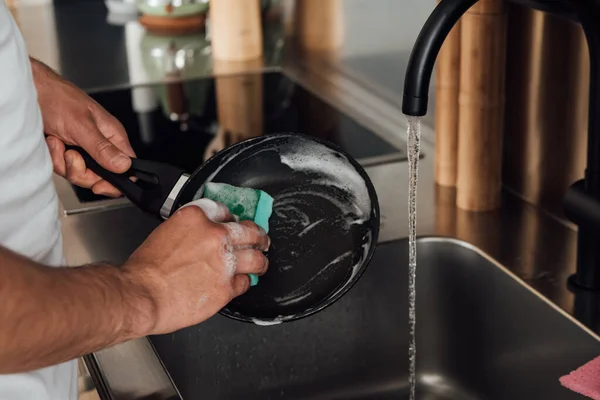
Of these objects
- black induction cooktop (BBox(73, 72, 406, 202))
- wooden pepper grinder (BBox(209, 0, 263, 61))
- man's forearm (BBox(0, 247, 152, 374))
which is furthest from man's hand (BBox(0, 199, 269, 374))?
wooden pepper grinder (BBox(209, 0, 263, 61))

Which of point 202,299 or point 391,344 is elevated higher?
point 202,299

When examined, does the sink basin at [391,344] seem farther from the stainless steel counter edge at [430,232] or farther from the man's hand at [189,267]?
the man's hand at [189,267]

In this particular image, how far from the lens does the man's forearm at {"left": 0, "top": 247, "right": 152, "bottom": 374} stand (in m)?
0.60

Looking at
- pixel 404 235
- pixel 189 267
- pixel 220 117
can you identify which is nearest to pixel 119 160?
pixel 189 267

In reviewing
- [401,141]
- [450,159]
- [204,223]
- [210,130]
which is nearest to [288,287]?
[204,223]

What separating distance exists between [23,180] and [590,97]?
19.8 inches

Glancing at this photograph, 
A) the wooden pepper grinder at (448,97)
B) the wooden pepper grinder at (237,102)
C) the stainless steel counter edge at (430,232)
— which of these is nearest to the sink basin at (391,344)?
the stainless steel counter edge at (430,232)

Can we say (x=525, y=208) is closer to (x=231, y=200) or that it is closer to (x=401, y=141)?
(x=401, y=141)

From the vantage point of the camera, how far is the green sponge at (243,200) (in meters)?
0.90

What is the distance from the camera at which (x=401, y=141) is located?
54.6 inches

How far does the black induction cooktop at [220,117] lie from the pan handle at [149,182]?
18.3 inches

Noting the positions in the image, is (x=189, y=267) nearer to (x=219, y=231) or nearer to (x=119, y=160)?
(x=219, y=231)

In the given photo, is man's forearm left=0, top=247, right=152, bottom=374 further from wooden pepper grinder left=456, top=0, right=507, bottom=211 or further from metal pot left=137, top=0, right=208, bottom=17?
metal pot left=137, top=0, right=208, bottom=17

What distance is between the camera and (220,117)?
1.57 meters
